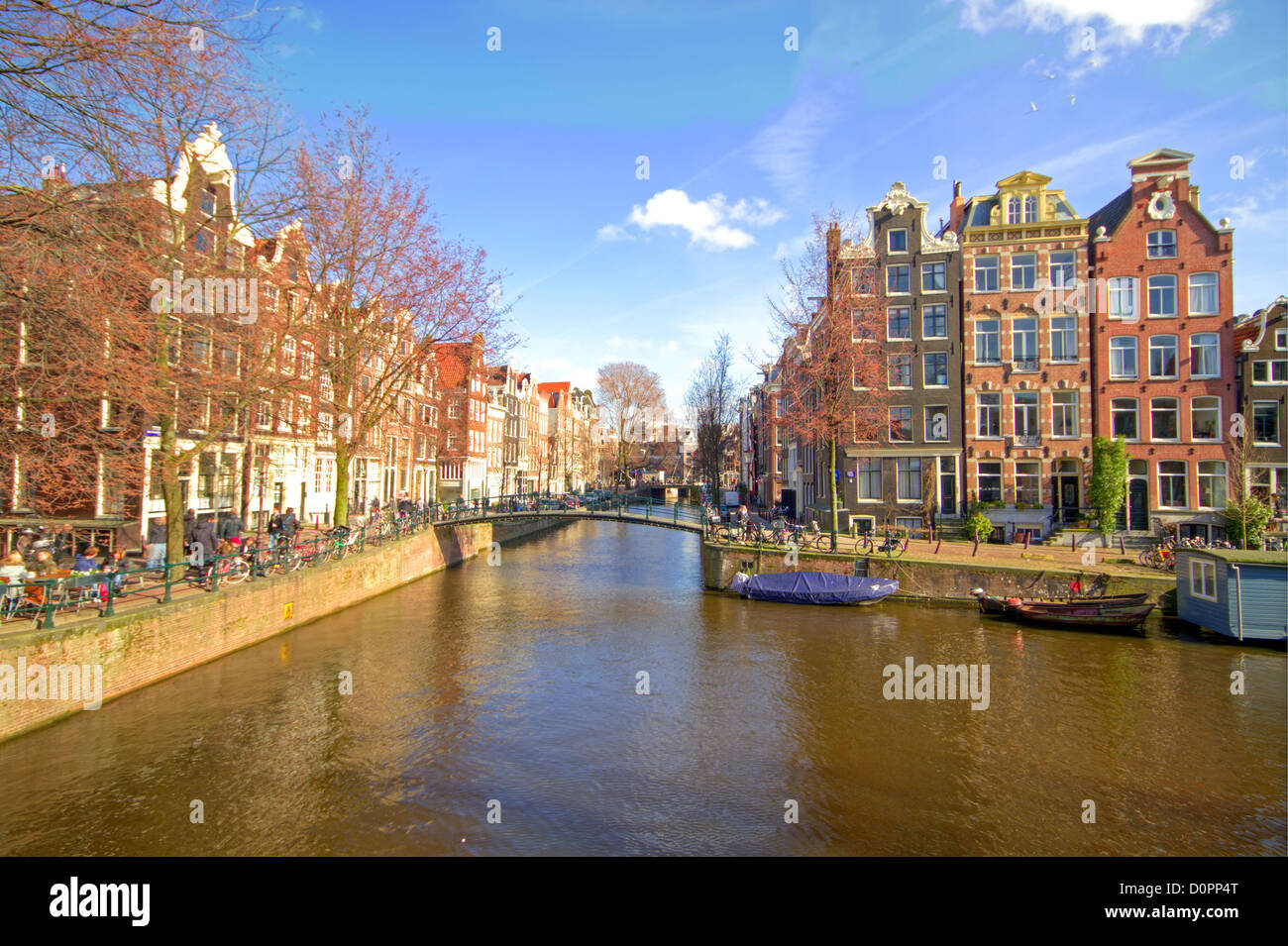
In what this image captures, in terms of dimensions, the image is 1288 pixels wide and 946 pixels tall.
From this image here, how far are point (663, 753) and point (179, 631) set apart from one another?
11.2 m

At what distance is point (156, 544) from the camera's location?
1975cm

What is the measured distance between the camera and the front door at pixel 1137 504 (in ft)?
104

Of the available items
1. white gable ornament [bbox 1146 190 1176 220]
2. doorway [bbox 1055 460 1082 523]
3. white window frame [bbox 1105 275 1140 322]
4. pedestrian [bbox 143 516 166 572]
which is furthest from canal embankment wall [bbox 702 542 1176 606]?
pedestrian [bbox 143 516 166 572]

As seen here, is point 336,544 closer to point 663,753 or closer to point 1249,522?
point 663,753

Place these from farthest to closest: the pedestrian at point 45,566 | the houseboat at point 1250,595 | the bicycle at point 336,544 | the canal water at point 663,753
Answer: the bicycle at point 336,544, the houseboat at point 1250,595, the pedestrian at point 45,566, the canal water at point 663,753

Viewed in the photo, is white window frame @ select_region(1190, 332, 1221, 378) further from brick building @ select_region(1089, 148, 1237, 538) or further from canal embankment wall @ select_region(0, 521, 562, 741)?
canal embankment wall @ select_region(0, 521, 562, 741)

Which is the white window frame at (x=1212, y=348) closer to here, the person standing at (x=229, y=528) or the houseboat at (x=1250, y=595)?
the houseboat at (x=1250, y=595)

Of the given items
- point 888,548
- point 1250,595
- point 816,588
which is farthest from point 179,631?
point 1250,595

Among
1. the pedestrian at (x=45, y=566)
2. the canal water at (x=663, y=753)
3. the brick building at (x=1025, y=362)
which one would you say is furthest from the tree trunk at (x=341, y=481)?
the brick building at (x=1025, y=362)

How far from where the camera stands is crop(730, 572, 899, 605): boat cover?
24.9 m

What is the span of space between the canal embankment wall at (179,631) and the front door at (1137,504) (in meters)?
32.6

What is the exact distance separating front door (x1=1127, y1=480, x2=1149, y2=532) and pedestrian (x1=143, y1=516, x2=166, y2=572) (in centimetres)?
3739

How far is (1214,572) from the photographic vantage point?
68.7 ft
